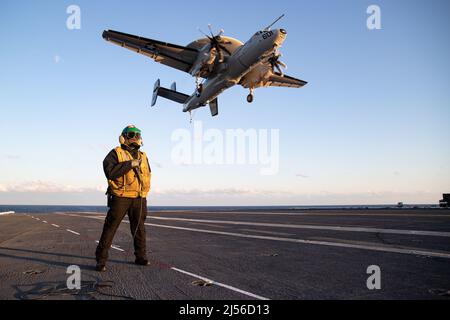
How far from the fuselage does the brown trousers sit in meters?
19.3

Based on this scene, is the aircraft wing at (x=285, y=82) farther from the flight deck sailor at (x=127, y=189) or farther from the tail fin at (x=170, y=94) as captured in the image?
the flight deck sailor at (x=127, y=189)

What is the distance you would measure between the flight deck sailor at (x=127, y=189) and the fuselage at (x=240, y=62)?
18819 millimetres

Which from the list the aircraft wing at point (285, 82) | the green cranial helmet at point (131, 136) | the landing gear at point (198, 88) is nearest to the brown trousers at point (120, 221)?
the green cranial helmet at point (131, 136)

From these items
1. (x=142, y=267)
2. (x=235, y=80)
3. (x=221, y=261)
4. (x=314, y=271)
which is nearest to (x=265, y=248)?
(x=221, y=261)

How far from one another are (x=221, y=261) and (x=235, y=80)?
2309 cm

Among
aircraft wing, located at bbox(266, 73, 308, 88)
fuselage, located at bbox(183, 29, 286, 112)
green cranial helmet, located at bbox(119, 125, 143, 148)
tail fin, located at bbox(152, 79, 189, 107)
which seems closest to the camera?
green cranial helmet, located at bbox(119, 125, 143, 148)

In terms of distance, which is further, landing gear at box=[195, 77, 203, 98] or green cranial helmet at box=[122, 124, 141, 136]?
landing gear at box=[195, 77, 203, 98]

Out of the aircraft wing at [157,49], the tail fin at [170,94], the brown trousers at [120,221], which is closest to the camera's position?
the brown trousers at [120,221]

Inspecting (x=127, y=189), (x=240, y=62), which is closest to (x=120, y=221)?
(x=127, y=189)

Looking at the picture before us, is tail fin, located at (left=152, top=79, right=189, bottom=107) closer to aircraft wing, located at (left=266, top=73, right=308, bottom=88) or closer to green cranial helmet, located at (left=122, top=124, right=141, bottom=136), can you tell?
aircraft wing, located at (left=266, top=73, right=308, bottom=88)

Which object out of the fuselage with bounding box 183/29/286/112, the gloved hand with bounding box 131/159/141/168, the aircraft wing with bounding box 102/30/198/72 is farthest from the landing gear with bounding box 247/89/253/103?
the gloved hand with bounding box 131/159/141/168

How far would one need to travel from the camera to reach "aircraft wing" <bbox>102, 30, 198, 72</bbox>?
27672 mm

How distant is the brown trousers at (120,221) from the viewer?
5574 millimetres
